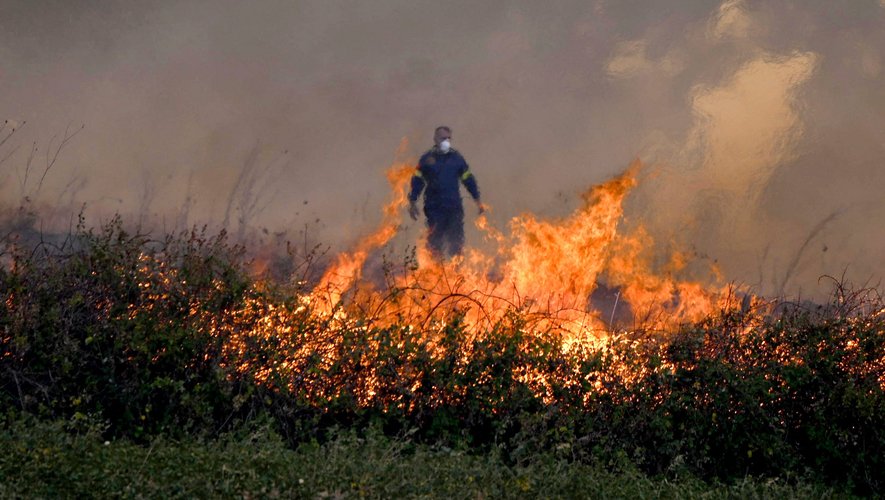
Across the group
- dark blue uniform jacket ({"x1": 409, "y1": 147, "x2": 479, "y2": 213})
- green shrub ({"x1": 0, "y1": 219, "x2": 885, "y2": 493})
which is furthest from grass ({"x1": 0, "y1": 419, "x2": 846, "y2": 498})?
dark blue uniform jacket ({"x1": 409, "y1": 147, "x2": 479, "y2": 213})

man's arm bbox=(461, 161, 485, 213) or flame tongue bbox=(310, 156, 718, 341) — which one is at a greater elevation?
man's arm bbox=(461, 161, 485, 213)

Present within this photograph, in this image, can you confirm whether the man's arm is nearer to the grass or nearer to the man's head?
the man's head

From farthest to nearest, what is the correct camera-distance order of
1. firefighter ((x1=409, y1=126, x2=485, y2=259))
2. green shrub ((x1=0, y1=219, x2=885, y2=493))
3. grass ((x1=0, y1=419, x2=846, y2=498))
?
firefighter ((x1=409, y1=126, x2=485, y2=259)) < green shrub ((x1=0, y1=219, x2=885, y2=493)) < grass ((x1=0, y1=419, x2=846, y2=498))

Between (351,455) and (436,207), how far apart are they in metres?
8.30

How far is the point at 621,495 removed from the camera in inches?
292

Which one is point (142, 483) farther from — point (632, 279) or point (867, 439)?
point (632, 279)

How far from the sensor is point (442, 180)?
15.4 m

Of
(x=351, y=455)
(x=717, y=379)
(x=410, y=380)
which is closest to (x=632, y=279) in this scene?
(x=717, y=379)

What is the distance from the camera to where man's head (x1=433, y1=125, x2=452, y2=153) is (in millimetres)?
15367

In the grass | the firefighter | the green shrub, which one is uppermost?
the firefighter

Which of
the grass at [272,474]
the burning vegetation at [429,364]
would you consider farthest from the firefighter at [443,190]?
the grass at [272,474]

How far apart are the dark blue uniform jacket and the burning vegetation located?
5.62 meters

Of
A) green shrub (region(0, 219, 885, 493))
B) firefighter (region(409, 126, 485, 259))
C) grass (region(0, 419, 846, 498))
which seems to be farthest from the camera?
firefighter (region(409, 126, 485, 259))

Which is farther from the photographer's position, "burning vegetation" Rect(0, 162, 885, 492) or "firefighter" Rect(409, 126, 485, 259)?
"firefighter" Rect(409, 126, 485, 259)
